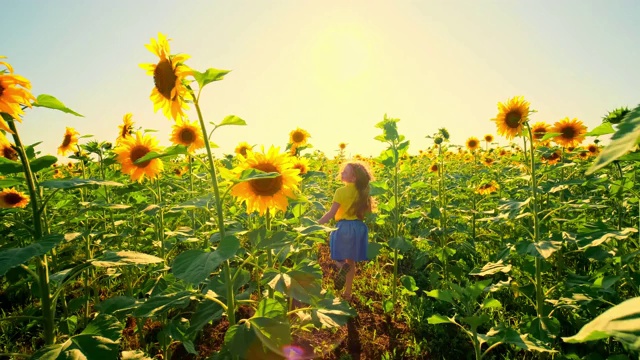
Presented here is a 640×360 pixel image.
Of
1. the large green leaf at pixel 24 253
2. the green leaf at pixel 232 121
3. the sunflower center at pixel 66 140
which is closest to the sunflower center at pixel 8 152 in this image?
the sunflower center at pixel 66 140

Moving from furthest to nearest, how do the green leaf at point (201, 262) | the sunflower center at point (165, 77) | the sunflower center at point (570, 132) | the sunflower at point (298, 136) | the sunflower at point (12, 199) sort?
the sunflower at point (298, 136), the sunflower center at point (570, 132), the sunflower at point (12, 199), the sunflower center at point (165, 77), the green leaf at point (201, 262)

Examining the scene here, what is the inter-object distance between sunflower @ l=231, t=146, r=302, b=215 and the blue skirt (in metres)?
2.21

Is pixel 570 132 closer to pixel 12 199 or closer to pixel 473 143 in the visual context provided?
pixel 473 143

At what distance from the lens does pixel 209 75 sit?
1.59 m

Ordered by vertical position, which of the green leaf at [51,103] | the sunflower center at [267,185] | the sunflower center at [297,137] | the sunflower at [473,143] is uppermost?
the sunflower at [473,143]

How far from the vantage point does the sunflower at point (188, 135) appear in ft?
13.0

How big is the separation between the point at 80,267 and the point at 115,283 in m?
3.24

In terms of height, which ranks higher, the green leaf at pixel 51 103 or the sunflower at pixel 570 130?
the sunflower at pixel 570 130

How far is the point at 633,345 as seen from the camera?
375 mm

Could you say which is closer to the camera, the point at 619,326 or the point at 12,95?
the point at 619,326

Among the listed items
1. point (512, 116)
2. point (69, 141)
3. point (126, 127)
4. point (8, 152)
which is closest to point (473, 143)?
point (512, 116)

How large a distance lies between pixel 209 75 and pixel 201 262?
83 centimetres

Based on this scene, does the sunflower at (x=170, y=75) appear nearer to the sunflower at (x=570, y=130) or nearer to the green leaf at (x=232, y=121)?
the green leaf at (x=232, y=121)

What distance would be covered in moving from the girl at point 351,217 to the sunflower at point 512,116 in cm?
172
